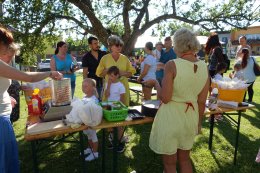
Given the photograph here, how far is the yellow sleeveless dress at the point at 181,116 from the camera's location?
2098 millimetres

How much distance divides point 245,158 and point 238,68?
2.47m

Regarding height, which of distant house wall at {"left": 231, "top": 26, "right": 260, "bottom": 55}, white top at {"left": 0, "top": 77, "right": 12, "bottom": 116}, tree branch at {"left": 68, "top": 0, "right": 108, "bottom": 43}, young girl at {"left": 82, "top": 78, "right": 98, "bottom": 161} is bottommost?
young girl at {"left": 82, "top": 78, "right": 98, "bottom": 161}

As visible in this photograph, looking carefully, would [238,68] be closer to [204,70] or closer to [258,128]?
[258,128]

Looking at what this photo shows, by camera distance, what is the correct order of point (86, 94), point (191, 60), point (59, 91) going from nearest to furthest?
1. point (191, 60)
2. point (59, 91)
3. point (86, 94)

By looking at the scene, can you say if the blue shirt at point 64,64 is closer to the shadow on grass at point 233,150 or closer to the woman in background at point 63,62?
the woman in background at point 63,62

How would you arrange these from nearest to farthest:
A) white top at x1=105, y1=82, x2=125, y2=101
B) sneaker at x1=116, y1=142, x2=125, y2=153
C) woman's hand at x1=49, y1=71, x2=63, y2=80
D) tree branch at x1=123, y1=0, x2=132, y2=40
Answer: woman's hand at x1=49, y1=71, x2=63, y2=80
white top at x1=105, y1=82, x2=125, y2=101
sneaker at x1=116, y1=142, x2=125, y2=153
tree branch at x1=123, y1=0, x2=132, y2=40

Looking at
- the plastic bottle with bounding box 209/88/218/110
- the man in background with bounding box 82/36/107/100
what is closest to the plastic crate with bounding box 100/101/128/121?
the plastic bottle with bounding box 209/88/218/110

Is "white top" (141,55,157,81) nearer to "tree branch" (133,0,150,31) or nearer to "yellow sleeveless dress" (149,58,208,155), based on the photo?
"tree branch" (133,0,150,31)

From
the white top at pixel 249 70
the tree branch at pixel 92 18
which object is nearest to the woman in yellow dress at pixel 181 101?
the white top at pixel 249 70

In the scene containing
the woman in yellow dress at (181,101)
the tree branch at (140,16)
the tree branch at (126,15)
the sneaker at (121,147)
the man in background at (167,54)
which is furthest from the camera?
the tree branch at (140,16)

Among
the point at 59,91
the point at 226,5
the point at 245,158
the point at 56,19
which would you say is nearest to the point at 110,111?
the point at 59,91

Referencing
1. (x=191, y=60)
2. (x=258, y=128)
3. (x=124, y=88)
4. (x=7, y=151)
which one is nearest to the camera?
(x=7, y=151)

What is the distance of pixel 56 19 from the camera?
7.71 metres

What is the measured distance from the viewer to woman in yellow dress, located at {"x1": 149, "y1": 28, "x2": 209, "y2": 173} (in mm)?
2043
